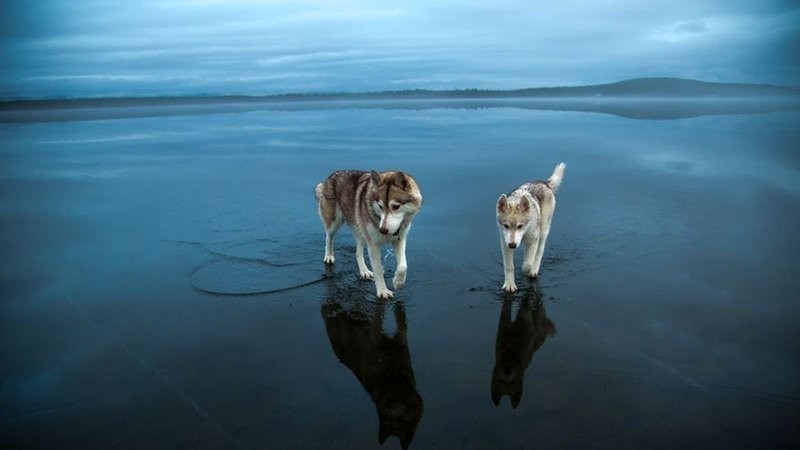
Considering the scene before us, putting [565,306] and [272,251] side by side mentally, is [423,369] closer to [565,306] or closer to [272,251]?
[565,306]

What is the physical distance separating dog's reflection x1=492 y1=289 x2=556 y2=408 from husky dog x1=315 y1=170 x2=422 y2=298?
1654mm

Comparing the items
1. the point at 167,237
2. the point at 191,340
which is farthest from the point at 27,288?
the point at 191,340

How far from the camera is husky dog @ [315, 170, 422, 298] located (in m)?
6.59

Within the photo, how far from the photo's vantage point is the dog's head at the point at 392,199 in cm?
653

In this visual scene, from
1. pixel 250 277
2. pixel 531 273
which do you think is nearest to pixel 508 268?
pixel 531 273

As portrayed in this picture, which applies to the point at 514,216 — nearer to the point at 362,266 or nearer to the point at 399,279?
the point at 399,279

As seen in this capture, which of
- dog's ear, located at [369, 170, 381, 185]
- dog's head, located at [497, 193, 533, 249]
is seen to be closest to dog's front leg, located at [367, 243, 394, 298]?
dog's ear, located at [369, 170, 381, 185]

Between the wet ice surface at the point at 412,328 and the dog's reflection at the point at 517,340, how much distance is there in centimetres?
3

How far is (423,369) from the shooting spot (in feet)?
18.3

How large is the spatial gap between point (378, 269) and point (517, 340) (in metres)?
2.15

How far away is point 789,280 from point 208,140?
1187 inches

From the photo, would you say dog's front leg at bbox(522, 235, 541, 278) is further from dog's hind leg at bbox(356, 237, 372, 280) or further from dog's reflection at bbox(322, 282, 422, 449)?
dog's hind leg at bbox(356, 237, 372, 280)

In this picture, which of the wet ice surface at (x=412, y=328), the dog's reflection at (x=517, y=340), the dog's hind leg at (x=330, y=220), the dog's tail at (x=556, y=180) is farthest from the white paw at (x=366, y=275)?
the dog's tail at (x=556, y=180)

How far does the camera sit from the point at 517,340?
20.1 feet
